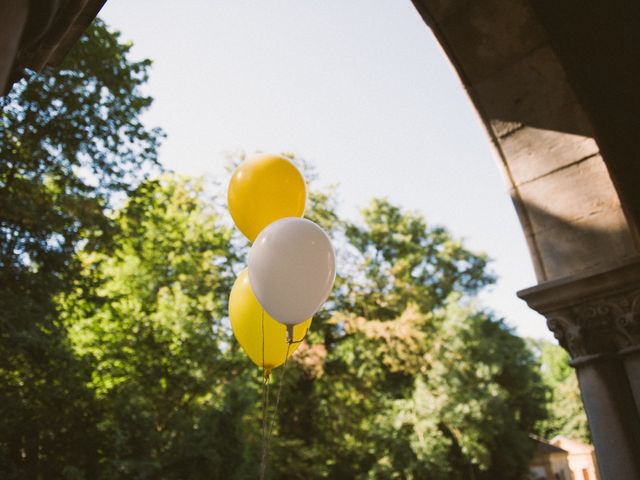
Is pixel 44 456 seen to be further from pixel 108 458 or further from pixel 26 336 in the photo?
pixel 26 336

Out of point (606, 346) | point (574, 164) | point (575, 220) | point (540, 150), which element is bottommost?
point (606, 346)

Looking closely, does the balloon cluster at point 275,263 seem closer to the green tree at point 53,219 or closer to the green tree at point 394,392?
the green tree at point 53,219

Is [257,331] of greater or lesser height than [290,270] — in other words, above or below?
below

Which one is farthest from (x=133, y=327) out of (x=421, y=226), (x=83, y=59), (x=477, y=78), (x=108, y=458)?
(x=421, y=226)

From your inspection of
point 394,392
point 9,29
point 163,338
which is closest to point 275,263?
point 9,29

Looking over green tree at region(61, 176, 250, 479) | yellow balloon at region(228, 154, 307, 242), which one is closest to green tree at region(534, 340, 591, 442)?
green tree at region(61, 176, 250, 479)

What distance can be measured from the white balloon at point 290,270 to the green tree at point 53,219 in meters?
6.88

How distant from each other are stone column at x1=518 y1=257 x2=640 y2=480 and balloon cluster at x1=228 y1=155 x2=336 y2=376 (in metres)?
1.49

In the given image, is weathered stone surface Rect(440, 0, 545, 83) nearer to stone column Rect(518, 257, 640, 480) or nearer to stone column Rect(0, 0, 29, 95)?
stone column Rect(518, 257, 640, 480)

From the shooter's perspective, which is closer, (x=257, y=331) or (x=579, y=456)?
(x=257, y=331)

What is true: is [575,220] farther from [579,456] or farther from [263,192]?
[579,456]

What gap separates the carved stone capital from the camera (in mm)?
3008

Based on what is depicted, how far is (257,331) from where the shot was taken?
332 centimetres

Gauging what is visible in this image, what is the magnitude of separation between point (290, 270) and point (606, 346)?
1993mm
